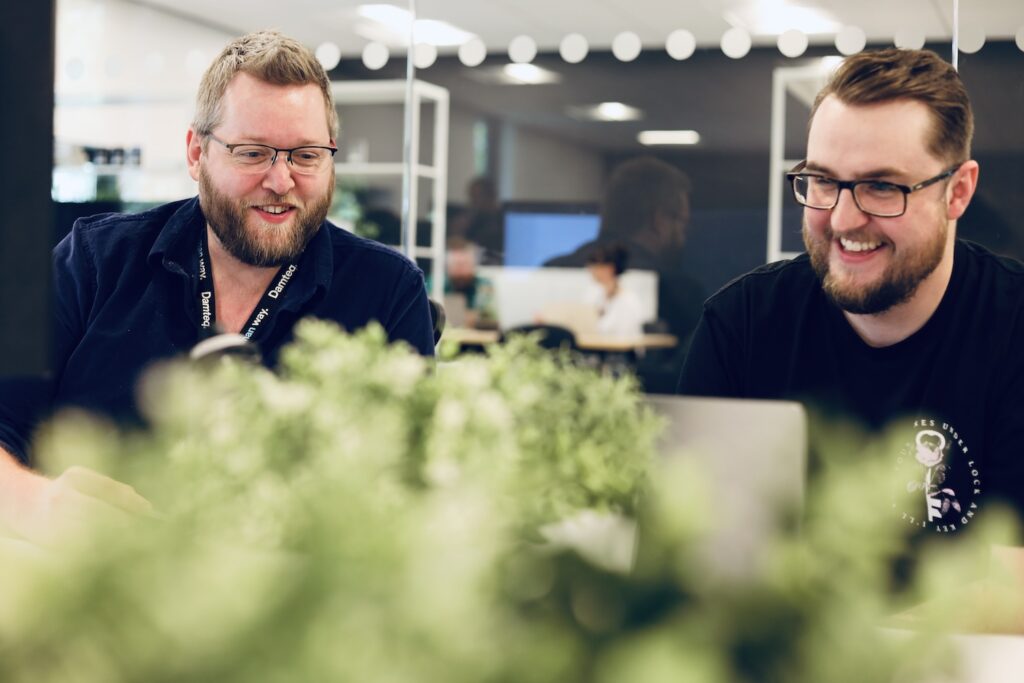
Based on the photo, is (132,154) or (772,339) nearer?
(772,339)

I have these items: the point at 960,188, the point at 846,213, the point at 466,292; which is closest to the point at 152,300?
the point at 846,213

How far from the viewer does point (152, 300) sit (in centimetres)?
175

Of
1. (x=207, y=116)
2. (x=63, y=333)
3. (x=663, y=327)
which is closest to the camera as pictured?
(x=63, y=333)

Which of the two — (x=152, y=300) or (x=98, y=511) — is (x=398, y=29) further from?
(x=98, y=511)

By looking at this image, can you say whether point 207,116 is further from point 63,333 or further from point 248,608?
point 248,608

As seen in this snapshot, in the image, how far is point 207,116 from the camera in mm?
1927

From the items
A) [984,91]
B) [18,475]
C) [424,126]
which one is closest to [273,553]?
[18,475]

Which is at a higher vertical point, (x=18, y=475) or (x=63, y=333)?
(x=63, y=333)

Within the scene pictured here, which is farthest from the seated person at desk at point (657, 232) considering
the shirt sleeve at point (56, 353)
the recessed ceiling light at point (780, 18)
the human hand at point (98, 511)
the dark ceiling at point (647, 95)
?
the human hand at point (98, 511)

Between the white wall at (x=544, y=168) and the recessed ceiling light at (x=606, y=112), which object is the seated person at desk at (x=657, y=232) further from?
the recessed ceiling light at (x=606, y=112)

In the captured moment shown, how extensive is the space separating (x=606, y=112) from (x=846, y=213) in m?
7.66

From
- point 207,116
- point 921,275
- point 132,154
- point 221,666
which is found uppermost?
point 132,154

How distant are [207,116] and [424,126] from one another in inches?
289

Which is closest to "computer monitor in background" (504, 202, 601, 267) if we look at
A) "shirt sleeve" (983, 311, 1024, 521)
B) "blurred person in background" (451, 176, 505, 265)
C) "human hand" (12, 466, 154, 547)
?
"blurred person in background" (451, 176, 505, 265)
